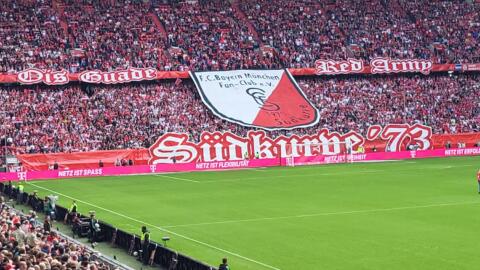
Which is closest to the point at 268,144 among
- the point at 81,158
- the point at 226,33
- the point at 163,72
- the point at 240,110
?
the point at 240,110

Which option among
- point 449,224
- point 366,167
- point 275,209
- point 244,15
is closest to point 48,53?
point 244,15

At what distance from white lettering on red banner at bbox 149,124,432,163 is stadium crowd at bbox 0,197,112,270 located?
3984cm

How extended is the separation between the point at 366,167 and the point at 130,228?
32610mm

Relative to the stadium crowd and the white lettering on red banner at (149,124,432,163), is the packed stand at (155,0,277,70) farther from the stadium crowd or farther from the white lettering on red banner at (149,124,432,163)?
the stadium crowd

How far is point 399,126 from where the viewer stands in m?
77.1

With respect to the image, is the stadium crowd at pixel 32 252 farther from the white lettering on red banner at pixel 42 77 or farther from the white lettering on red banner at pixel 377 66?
the white lettering on red banner at pixel 377 66

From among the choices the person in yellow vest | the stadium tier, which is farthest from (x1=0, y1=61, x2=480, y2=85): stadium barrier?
the person in yellow vest

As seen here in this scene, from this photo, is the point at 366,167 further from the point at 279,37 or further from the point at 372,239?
the point at 372,239

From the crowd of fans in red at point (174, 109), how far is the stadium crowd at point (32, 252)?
39.5 meters

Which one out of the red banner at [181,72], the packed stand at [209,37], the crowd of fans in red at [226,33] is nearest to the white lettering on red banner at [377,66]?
the red banner at [181,72]

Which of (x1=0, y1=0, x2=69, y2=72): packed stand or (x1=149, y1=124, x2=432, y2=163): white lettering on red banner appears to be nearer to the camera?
(x1=149, y1=124, x2=432, y2=163): white lettering on red banner

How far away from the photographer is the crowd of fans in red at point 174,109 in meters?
67.7

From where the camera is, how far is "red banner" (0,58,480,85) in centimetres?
7069

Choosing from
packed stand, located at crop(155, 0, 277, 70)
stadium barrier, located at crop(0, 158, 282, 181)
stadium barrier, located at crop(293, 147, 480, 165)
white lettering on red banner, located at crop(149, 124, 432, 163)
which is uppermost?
packed stand, located at crop(155, 0, 277, 70)
